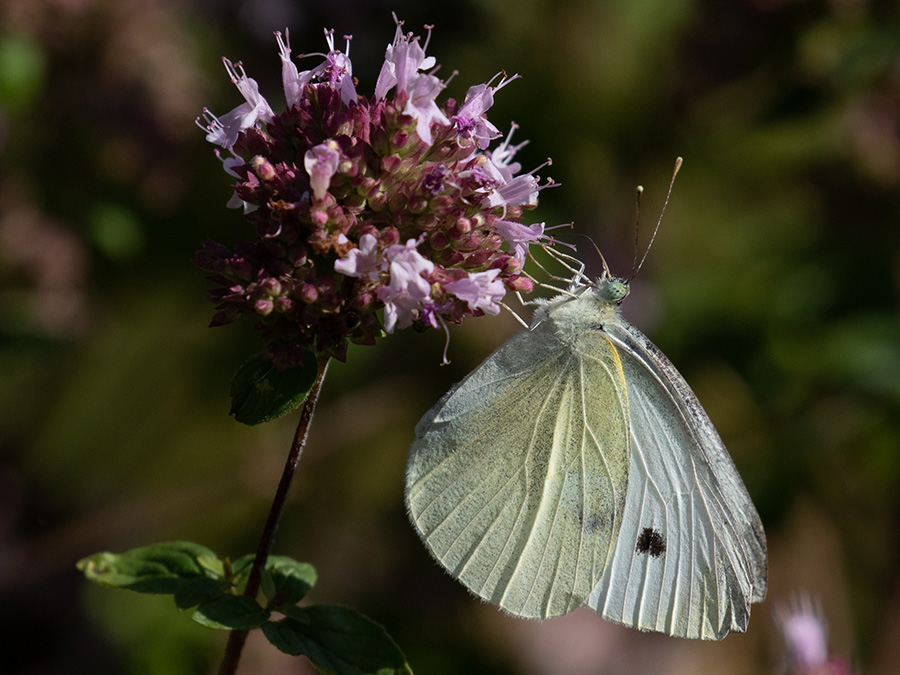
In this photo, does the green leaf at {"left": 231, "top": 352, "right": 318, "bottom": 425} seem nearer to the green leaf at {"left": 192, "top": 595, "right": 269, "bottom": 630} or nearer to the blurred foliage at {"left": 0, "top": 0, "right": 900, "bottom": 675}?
the green leaf at {"left": 192, "top": 595, "right": 269, "bottom": 630}

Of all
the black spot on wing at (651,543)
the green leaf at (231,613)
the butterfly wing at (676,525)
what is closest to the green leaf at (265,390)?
the green leaf at (231,613)

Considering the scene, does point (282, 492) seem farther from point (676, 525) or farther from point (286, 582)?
point (676, 525)

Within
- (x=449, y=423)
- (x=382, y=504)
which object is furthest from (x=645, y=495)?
(x=382, y=504)

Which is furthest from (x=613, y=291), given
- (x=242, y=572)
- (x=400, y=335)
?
(x=400, y=335)

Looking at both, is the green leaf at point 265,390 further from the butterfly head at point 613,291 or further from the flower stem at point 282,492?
the butterfly head at point 613,291

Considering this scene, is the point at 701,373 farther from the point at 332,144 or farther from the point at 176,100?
the point at 332,144
